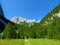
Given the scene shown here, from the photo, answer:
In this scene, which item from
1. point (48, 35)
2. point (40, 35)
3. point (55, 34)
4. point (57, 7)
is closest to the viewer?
point (55, 34)

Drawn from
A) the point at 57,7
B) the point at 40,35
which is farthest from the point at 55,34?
the point at 57,7

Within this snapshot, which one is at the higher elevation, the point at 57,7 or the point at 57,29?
the point at 57,7

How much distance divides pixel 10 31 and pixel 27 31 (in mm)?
3616

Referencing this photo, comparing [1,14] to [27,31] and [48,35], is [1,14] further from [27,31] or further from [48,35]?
[48,35]

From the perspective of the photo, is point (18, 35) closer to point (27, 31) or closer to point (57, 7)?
point (27, 31)

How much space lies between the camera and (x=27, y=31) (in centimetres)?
4684

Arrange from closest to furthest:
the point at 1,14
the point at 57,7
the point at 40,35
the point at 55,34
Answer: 1. the point at 55,34
2. the point at 40,35
3. the point at 57,7
4. the point at 1,14

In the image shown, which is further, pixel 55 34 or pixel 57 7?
pixel 57 7

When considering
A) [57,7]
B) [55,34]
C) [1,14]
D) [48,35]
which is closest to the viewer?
[55,34]

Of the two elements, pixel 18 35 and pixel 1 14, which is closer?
pixel 18 35

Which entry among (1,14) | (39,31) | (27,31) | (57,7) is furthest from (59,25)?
(1,14)

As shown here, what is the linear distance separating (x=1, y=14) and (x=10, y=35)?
51838 mm

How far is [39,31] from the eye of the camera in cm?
4484

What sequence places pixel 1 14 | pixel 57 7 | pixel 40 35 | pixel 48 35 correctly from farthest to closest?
pixel 1 14 → pixel 57 7 → pixel 40 35 → pixel 48 35
